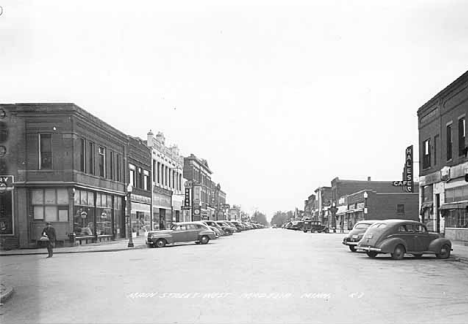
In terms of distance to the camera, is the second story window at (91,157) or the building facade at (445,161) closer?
the building facade at (445,161)

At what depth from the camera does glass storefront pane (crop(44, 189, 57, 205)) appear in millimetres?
34875

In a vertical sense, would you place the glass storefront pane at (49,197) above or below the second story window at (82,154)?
below

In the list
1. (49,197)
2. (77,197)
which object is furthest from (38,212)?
(77,197)

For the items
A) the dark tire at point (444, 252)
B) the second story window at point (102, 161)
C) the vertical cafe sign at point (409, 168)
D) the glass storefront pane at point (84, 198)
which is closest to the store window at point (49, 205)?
the glass storefront pane at point (84, 198)

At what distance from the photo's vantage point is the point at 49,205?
34844 millimetres

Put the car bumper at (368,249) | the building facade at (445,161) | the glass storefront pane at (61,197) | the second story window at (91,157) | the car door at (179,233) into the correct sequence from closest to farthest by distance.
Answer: the car bumper at (368,249) → the building facade at (445,161) → the glass storefront pane at (61,197) → the car door at (179,233) → the second story window at (91,157)

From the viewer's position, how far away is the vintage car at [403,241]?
2280 cm

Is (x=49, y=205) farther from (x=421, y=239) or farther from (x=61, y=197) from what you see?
(x=421, y=239)

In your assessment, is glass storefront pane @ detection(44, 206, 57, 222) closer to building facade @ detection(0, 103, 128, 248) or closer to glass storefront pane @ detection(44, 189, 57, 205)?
building facade @ detection(0, 103, 128, 248)

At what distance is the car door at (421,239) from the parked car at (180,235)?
16454mm

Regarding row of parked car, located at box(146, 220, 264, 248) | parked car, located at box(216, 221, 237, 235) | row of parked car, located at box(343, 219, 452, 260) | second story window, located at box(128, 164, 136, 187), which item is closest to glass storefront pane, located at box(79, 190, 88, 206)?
row of parked car, located at box(146, 220, 264, 248)

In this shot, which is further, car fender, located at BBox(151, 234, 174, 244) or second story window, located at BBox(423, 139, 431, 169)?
second story window, located at BBox(423, 139, 431, 169)

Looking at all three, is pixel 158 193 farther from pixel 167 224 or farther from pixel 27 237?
pixel 27 237

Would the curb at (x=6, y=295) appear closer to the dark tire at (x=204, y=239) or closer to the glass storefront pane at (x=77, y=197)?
the glass storefront pane at (x=77, y=197)
